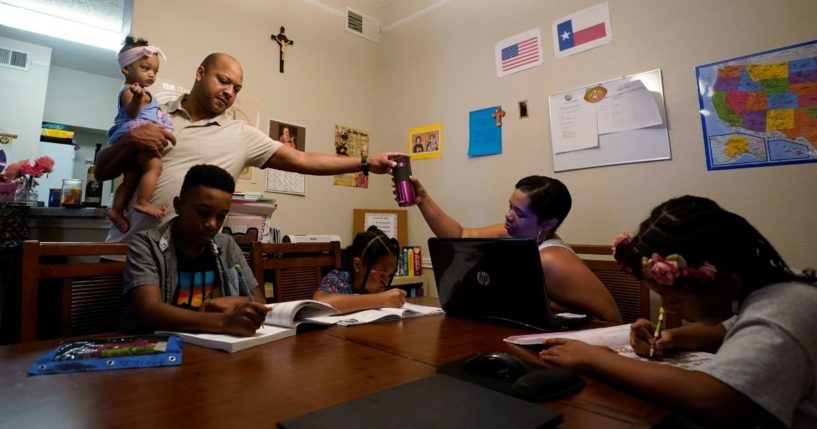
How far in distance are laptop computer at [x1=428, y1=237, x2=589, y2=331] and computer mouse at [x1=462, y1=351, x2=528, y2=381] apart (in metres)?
0.37

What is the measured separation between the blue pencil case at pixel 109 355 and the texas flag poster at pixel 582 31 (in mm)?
2260

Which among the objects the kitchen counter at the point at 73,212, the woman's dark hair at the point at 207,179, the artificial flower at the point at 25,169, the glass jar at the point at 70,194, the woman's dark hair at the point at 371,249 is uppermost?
the artificial flower at the point at 25,169

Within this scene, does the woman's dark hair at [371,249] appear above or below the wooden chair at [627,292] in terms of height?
above

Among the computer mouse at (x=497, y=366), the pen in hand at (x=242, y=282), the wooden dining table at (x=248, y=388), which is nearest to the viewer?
the wooden dining table at (x=248, y=388)

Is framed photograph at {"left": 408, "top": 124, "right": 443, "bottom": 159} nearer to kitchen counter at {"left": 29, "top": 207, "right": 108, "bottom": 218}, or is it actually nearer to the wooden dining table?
kitchen counter at {"left": 29, "top": 207, "right": 108, "bottom": 218}

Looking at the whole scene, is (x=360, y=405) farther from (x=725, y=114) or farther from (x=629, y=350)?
(x=725, y=114)

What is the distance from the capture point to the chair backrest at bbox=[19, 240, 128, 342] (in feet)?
3.19

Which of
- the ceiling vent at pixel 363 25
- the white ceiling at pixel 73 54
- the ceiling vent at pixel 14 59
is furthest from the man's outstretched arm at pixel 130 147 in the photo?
the ceiling vent at pixel 14 59

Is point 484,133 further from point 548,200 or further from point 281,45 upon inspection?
point 281,45

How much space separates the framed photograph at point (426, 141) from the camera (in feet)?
9.39

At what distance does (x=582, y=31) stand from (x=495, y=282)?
68.8 inches

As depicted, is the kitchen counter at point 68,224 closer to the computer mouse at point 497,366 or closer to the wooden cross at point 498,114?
the wooden cross at point 498,114

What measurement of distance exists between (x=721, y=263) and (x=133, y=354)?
1039 mm

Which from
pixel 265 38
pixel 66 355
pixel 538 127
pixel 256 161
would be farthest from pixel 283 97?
pixel 66 355
